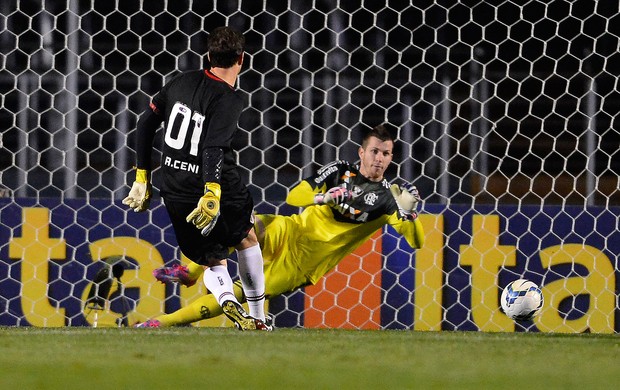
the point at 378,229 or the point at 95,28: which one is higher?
the point at 95,28

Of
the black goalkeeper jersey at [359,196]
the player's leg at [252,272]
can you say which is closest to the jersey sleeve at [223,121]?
the player's leg at [252,272]

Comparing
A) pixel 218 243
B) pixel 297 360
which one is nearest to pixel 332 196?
pixel 218 243

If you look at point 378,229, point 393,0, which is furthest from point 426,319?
point 393,0

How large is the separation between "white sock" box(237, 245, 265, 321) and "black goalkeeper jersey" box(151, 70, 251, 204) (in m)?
0.32

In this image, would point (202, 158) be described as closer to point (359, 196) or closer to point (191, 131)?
point (191, 131)

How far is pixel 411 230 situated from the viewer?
5.29m

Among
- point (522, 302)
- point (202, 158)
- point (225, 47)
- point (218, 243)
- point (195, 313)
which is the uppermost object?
point (225, 47)

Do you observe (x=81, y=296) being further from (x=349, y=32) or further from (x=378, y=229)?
(x=349, y=32)

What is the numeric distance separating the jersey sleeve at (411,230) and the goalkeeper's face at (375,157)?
239 millimetres

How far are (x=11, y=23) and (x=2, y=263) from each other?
2.76 meters

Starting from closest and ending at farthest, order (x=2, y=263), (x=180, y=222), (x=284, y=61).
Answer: (x=180, y=222)
(x=2, y=263)
(x=284, y=61)

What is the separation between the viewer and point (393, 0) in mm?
7449

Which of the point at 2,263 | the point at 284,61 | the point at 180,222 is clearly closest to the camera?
the point at 180,222

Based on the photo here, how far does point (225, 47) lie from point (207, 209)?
708mm
